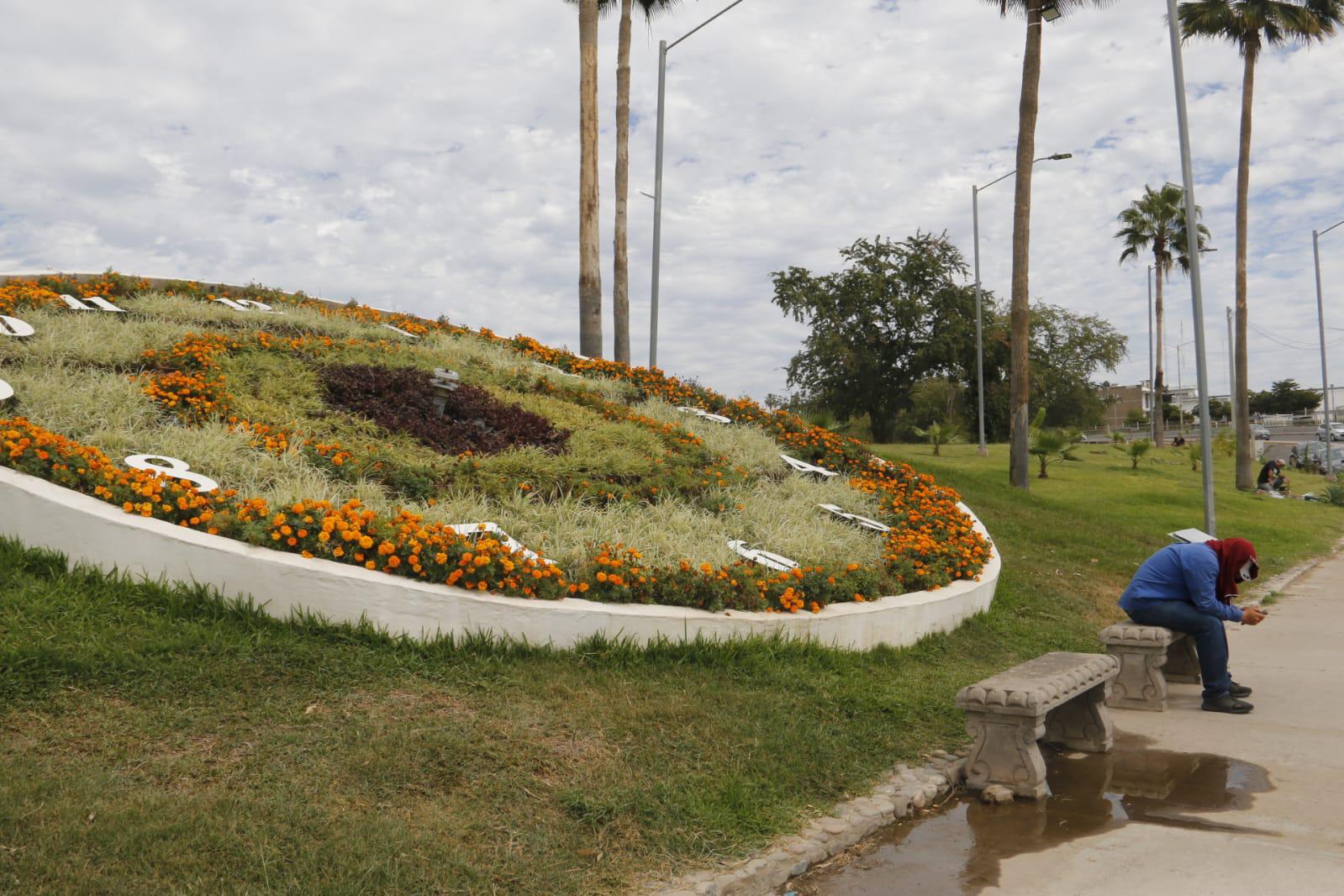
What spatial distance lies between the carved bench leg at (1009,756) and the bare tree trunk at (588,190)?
473 inches

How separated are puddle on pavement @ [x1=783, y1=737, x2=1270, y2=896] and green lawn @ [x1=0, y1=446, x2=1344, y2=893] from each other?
36 cm

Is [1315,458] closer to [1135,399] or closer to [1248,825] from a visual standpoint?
[1248,825]

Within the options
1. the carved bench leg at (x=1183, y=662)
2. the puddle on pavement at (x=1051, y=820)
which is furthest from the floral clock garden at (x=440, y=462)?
the puddle on pavement at (x=1051, y=820)

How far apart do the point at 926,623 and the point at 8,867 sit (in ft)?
18.8

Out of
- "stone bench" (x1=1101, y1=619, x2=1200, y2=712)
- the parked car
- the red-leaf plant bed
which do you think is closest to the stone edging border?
"stone bench" (x1=1101, y1=619, x2=1200, y2=712)

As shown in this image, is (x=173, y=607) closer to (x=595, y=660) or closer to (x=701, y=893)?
(x=595, y=660)

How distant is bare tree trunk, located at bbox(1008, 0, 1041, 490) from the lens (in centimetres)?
1767

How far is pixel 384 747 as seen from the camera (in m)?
4.14

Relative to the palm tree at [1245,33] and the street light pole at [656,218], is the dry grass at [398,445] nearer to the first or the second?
the street light pole at [656,218]

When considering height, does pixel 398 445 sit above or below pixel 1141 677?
above

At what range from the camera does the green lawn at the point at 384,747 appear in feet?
11.1

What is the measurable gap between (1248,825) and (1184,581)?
2531mm

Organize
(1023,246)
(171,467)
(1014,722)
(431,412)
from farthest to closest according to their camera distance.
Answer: (1023,246)
(431,412)
(171,467)
(1014,722)

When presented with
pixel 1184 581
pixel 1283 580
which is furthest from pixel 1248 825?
pixel 1283 580
